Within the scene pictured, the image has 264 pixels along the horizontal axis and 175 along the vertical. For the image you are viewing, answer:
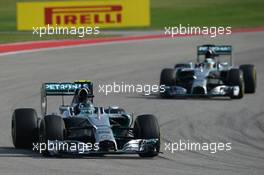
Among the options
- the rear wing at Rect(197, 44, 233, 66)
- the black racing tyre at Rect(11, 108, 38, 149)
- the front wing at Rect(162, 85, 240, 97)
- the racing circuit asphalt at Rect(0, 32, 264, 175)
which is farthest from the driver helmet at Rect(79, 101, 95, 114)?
the rear wing at Rect(197, 44, 233, 66)

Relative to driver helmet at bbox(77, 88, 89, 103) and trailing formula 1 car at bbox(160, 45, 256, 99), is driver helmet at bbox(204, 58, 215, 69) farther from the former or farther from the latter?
driver helmet at bbox(77, 88, 89, 103)

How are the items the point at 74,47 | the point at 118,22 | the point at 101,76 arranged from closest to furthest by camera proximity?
the point at 101,76
the point at 74,47
the point at 118,22

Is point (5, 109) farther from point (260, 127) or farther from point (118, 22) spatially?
point (118, 22)

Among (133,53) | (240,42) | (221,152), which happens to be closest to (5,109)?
(221,152)

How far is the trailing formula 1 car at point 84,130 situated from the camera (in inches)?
575

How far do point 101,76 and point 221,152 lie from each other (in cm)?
1499

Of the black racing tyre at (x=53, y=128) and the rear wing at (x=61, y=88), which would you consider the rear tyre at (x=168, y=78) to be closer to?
the rear wing at (x=61, y=88)

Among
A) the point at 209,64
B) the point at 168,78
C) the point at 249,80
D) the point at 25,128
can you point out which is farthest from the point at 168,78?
the point at 25,128

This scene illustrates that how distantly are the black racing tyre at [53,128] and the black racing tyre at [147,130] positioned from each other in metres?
1.14

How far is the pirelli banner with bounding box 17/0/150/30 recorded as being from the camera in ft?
145

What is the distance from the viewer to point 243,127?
18.8 metres

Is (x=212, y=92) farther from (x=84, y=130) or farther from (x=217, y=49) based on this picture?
(x=84, y=130)

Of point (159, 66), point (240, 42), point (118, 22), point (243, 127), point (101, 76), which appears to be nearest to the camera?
point (243, 127)

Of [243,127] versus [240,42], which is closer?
[243,127]
